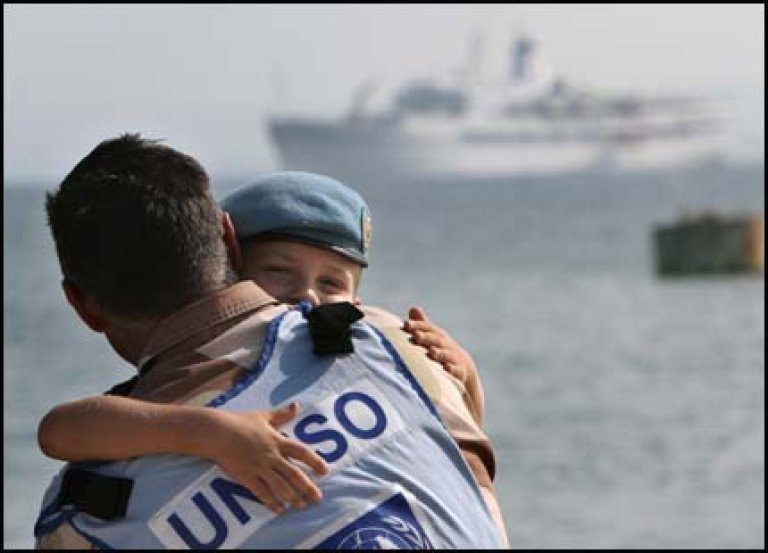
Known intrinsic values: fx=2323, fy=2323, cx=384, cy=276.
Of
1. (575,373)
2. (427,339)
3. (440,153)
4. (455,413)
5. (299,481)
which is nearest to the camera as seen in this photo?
(299,481)

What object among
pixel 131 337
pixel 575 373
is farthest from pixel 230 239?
pixel 575 373

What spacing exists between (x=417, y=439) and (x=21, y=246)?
141 ft

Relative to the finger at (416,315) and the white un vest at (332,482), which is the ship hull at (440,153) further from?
the white un vest at (332,482)

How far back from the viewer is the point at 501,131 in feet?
257

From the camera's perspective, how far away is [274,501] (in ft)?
6.00

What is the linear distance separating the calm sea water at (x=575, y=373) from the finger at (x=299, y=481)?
28.5ft

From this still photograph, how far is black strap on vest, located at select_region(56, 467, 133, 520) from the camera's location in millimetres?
1842

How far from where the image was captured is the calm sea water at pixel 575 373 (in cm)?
1505

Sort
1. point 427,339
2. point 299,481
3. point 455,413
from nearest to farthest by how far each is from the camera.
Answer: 1. point 299,481
2. point 455,413
3. point 427,339

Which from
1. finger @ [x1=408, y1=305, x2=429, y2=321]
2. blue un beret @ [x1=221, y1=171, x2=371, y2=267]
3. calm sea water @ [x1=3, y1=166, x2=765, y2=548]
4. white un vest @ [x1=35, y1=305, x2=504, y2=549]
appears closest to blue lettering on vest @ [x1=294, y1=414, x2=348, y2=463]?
white un vest @ [x1=35, y1=305, x2=504, y2=549]

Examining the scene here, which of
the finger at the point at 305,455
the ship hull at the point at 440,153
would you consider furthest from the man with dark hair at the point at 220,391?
the ship hull at the point at 440,153

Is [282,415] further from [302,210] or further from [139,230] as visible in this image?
[302,210]

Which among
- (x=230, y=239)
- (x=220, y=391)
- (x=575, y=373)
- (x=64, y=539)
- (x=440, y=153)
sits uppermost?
(x=230, y=239)

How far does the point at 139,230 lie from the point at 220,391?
15 cm
